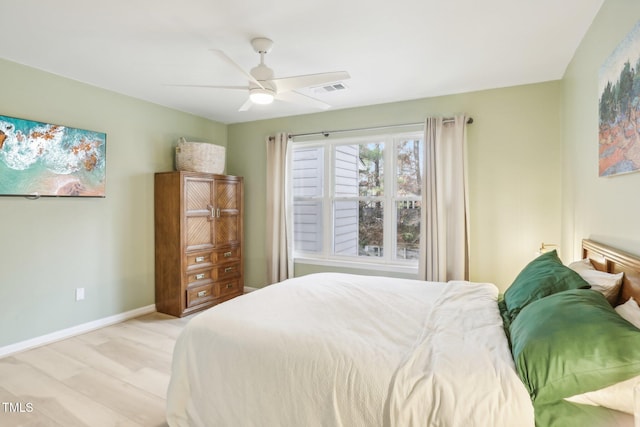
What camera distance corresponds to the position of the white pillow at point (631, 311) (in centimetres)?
125

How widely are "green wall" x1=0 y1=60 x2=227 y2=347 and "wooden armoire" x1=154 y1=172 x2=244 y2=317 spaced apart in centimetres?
20

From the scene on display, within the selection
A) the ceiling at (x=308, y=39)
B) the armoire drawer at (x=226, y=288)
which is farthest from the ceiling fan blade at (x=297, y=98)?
the armoire drawer at (x=226, y=288)

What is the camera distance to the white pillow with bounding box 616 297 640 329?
1255 mm

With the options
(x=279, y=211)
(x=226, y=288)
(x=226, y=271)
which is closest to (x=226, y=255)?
(x=226, y=271)

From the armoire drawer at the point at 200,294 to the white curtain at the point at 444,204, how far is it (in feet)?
8.56

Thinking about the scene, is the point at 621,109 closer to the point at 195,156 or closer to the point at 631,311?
the point at 631,311

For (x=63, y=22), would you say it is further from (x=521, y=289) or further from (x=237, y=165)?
(x=521, y=289)

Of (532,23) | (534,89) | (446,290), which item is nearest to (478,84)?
(534,89)

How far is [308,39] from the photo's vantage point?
95.4 inches

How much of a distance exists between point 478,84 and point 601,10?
1.33 m

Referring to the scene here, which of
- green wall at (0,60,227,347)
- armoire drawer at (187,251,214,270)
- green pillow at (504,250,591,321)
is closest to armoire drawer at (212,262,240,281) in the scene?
armoire drawer at (187,251,214,270)

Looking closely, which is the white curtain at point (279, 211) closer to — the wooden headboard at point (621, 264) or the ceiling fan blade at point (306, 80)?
the ceiling fan blade at point (306, 80)

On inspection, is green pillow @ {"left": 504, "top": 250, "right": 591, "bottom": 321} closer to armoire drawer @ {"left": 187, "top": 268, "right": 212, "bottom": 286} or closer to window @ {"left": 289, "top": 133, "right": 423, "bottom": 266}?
window @ {"left": 289, "top": 133, "right": 423, "bottom": 266}

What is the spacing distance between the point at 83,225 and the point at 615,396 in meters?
4.16
